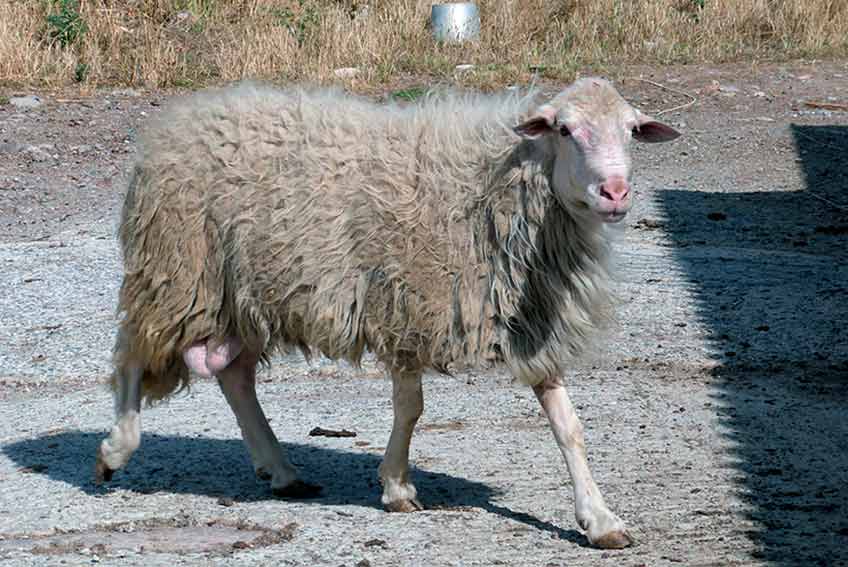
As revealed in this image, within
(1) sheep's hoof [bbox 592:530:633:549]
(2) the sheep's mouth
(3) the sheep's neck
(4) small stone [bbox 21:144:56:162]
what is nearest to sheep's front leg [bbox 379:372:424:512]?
(3) the sheep's neck

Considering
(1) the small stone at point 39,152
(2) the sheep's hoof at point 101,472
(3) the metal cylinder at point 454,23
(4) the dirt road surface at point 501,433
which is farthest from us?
(3) the metal cylinder at point 454,23

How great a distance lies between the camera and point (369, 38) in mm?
16969

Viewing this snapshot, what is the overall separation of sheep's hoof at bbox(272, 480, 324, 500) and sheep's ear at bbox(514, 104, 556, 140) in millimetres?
1745

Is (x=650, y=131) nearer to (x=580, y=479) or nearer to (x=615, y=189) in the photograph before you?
(x=615, y=189)

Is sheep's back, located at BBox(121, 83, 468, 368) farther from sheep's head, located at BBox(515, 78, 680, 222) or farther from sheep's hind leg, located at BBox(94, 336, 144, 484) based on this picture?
sheep's head, located at BBox(515, 78, 680, 222)

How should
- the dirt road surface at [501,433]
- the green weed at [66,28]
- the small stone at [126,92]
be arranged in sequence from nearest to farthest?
the dirt road surface at [501,433]
the small stone at [126,92]
the green weed at [66,28]

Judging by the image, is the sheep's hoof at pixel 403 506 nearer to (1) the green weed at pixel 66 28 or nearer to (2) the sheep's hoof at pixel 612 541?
(2) the sheep's hoof at pixel 612 541

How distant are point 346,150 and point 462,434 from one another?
5.33ft

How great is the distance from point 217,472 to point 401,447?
3.52 ft

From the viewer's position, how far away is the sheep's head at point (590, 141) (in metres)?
5.01

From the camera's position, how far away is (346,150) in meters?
5.74

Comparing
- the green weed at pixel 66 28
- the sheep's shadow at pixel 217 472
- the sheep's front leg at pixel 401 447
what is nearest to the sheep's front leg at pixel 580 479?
the sheep's shadow at pixel 217 472

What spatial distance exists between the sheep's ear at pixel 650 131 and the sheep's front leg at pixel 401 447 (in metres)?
1.21

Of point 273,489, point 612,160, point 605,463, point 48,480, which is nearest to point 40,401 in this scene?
point 48,480
